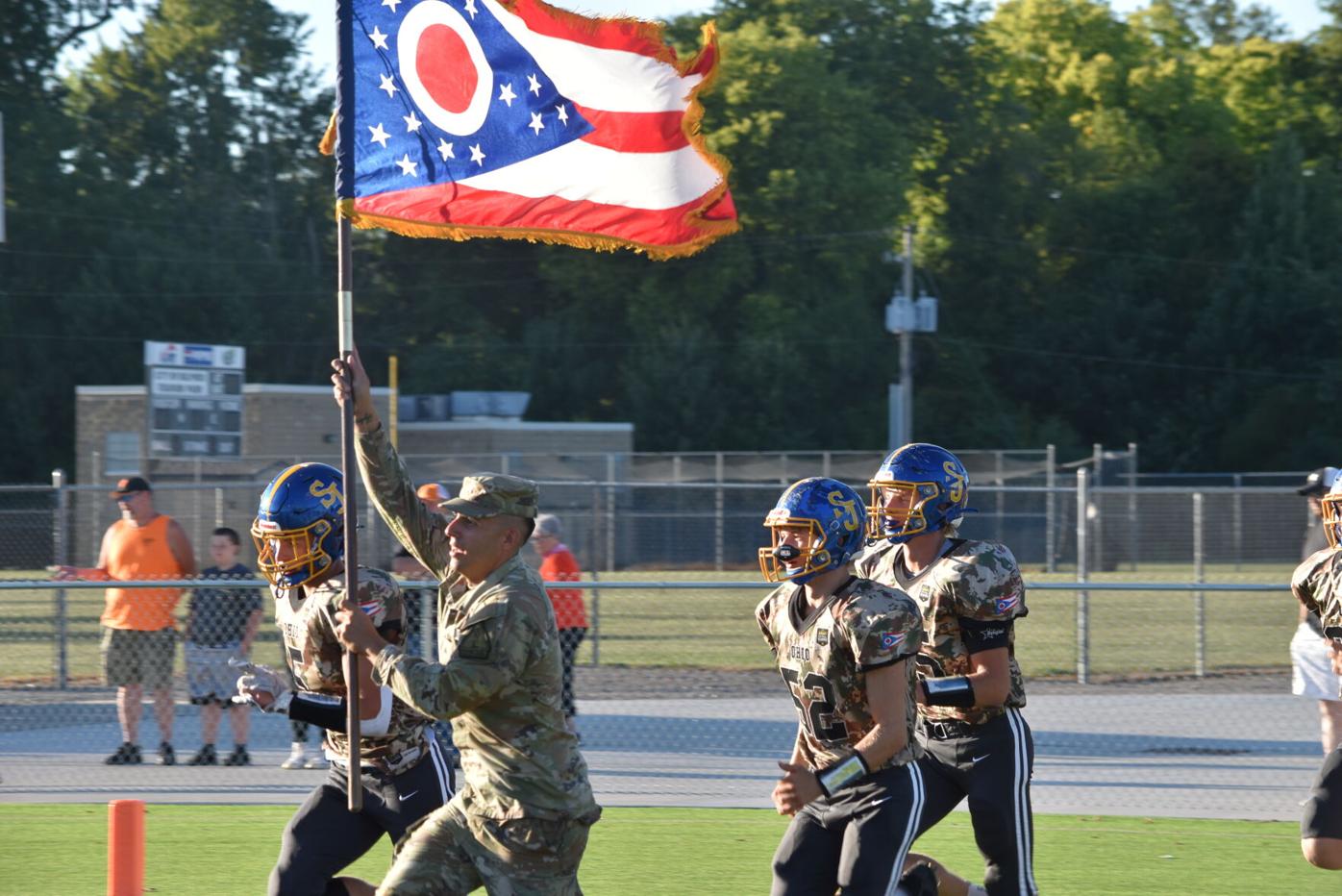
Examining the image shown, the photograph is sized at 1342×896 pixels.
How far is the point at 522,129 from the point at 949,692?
2.55m

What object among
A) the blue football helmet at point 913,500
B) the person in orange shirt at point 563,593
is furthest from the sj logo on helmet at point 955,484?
the person in orange shirt at point 563,593

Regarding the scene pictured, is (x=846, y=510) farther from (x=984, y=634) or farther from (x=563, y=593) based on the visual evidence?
(x=563, y=593)

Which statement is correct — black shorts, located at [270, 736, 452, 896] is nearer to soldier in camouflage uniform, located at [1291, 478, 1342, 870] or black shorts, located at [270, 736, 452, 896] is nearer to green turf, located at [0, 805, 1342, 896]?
green turf, located at [0, 805, 1342, 896]

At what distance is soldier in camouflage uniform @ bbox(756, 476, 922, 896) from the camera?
598 cm

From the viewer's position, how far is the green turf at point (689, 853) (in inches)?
370

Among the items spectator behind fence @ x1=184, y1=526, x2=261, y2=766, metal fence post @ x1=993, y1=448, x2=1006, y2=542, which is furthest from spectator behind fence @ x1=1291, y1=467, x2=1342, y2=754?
metal fence post @ x1=993, y1=448, x2=1006, y2=542

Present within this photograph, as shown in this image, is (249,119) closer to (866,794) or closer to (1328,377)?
(1328,377)

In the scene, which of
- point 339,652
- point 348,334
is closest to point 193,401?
point 348,334

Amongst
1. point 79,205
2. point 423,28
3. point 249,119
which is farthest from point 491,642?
point 249,119

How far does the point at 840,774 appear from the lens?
234 inches

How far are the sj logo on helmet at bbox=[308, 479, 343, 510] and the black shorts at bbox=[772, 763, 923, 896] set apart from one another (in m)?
1.82

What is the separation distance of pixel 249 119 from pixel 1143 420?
98.4ft

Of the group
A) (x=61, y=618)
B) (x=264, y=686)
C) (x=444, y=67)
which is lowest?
(x=61, y=618)

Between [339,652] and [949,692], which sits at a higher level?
[339,652]
